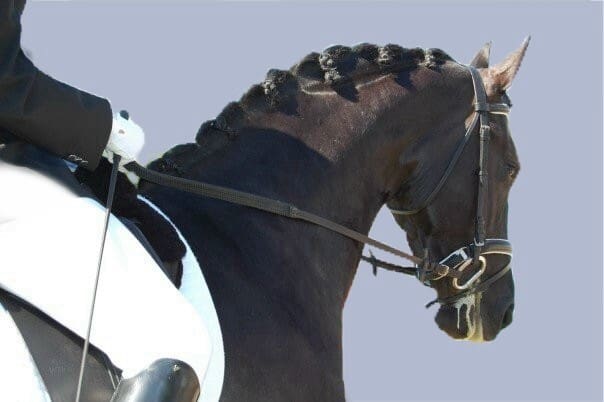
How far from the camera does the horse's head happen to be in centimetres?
484

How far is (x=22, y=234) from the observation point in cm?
311

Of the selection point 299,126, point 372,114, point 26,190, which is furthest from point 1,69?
point 372,114

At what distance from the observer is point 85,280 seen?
3104 millimetres

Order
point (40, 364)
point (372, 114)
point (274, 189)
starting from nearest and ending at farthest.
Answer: point (40, 364)
point (274, 189)
point (372, 114)

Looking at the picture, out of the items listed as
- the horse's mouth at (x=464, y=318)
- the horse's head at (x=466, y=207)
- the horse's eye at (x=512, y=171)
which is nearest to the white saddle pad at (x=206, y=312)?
the horse's head at (x=466, y=207)

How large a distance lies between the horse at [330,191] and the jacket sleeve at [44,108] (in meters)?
0.64

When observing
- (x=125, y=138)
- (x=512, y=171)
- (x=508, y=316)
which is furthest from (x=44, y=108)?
(x=508, y=316)

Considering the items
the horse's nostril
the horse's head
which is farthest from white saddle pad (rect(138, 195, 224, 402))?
the horse's nostril

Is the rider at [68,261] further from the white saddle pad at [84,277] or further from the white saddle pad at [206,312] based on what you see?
the white saddle pad at [206,312]

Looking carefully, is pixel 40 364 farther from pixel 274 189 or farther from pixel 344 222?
pixel 344 222

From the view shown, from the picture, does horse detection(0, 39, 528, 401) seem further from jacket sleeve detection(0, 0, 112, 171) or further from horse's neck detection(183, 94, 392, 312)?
jacket sleeve detection(0, 0, 112, 171)

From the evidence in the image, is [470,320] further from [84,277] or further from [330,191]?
[84,277]

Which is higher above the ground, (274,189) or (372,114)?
(372,114)

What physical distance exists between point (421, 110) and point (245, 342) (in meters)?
1.71
